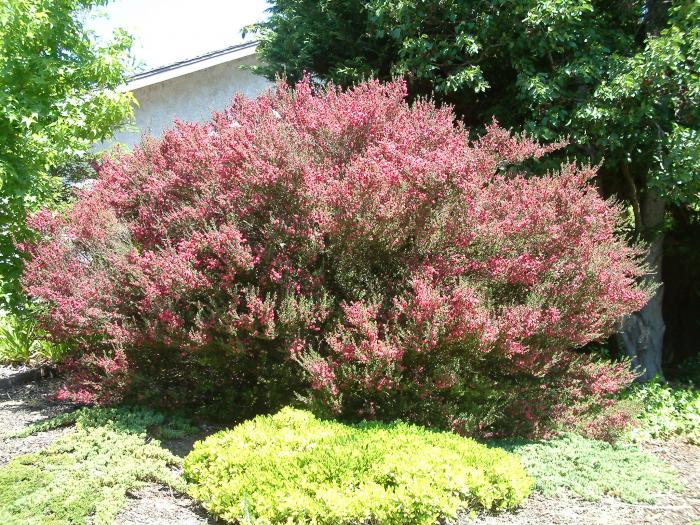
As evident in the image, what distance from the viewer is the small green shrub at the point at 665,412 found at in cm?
695

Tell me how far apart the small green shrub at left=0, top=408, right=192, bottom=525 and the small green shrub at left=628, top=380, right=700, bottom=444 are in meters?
4.70

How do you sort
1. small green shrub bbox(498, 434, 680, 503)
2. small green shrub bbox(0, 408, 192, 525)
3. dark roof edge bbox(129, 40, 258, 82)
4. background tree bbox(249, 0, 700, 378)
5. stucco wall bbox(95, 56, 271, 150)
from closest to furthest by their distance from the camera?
small green shrub bbox(0, 408, 192, 525)
small green shrub bbox(498, 434, 680, 503)
background tree bbox(249, 0, 700, 378)
dark roof edge bbox(129, 40, 258, 82)
stucco wall bbox(95, 56, 271, 150)

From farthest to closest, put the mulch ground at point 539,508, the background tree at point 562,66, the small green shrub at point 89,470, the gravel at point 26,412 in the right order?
1. the background tree at point 562,66
2. the gravel at point 26,412
3. the mulch ground at point 539,508
4. the small green shrub at point 89,470

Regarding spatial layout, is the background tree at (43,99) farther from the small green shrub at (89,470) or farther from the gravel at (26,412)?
the small green shrub at (89,470)

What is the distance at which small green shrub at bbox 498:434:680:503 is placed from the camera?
4.97 m

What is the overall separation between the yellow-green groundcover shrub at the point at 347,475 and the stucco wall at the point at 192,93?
9.89 m

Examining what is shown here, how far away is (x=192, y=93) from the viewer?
1368 centimetres

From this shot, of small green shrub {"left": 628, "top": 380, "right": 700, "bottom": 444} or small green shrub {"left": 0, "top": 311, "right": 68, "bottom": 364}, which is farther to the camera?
small green shrub {"left": 0, "top": 311, "right": 68, "bottom": 364}

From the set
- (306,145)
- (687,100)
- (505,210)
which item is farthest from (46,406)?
(687,100)

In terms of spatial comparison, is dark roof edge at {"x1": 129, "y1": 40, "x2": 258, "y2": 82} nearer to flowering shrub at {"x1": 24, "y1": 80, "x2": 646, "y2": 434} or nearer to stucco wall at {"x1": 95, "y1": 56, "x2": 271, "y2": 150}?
stucco wall at {"x1": 95, "y1": 56, "x2": 271, "y2": 150}

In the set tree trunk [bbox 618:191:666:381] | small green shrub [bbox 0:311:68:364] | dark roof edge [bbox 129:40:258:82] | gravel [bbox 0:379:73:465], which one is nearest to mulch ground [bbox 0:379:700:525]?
gravel [bbox 0:379:73:465]

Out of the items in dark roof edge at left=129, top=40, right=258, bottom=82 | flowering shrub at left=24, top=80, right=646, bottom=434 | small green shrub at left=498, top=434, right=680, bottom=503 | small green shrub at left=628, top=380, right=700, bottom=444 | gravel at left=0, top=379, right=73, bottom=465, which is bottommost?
small green shrub at left=628, top=380, right=700, bottom=444

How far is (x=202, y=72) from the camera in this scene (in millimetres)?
13625

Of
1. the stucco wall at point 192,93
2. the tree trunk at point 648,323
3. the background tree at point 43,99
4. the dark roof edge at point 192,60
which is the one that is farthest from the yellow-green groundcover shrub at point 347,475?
the stucco wall at point 192,93
